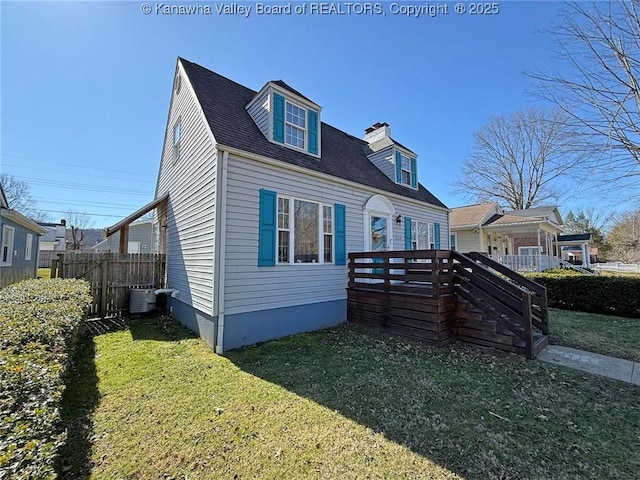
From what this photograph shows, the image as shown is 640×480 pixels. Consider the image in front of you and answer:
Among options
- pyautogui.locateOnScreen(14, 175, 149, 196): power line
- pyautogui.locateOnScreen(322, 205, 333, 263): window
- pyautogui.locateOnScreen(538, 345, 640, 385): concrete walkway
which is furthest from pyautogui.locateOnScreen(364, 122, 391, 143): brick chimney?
pyautogui.locateOnScreen(14, 175, 149, 196): power line

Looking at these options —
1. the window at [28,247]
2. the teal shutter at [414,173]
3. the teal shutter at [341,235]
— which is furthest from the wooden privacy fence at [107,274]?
the teal shutter at [414,173]

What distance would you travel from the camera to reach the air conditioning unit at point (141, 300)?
8.20 meters

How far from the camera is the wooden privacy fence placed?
26.5 feet

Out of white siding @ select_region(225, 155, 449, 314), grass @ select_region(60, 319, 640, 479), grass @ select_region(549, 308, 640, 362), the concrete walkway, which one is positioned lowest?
grass @ select_region(60, 319, 640, 479)

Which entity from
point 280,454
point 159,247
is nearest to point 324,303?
point 280,454

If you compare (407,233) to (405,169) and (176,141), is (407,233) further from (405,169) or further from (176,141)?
(176,141)

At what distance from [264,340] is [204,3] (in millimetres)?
9134

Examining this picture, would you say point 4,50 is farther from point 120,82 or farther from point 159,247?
point 159,247

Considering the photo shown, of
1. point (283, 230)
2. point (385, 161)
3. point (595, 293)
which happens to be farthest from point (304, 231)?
point (595, 293)

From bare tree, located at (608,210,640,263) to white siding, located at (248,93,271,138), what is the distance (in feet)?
132

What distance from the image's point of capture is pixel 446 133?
50.0 ft

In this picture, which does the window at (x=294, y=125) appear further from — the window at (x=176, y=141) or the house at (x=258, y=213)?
the window at (x=176, y=141)

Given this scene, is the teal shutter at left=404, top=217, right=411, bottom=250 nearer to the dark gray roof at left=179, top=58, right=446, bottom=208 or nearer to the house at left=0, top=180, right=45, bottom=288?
the dark gray roof at left=179, top=58, right=446, bottom=208

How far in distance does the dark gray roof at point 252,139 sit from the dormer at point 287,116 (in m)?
0.22
